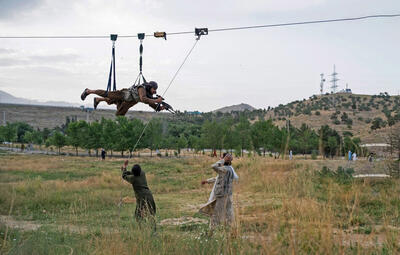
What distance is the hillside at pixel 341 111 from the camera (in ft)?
194

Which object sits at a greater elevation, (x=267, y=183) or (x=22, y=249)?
(x=267, y=183)

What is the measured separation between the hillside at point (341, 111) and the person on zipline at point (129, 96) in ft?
167

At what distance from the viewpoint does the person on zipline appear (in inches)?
240

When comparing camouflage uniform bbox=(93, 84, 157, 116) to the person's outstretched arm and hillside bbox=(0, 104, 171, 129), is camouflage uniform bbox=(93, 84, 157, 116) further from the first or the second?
hillside bbox=(0, 104, 171, 129)

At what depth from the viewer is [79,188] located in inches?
642

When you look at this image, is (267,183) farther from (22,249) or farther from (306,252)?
(22,249)

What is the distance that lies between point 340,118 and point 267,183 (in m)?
60.6

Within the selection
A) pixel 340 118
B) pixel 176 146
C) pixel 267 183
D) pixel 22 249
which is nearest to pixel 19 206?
pixel 22 249

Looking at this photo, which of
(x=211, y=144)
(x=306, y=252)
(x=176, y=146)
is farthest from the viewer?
(x=176, y=146)

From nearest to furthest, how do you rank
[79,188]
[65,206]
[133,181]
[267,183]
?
[267,183] → [133,181] → [65,206] → [79,188]

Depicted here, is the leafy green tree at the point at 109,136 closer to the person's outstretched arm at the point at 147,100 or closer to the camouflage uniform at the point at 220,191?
the camouflage uniform at the point at 220,191

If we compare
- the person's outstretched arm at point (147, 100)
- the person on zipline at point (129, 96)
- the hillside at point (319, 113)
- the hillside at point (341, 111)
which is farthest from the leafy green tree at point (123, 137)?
the person's outstretched arm at point (147, 100)

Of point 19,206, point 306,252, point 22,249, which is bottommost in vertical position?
point 19,206

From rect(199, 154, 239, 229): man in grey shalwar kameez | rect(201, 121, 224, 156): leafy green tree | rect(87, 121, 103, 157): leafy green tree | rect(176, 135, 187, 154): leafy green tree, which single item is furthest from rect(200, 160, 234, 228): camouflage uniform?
rect(176, 135, 187, 154): leafy green tree
